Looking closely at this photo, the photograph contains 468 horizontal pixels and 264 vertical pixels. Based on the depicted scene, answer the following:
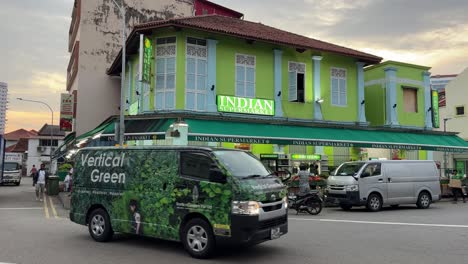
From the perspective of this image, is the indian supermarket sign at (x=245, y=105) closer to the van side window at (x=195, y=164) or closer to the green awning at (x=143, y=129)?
the green awning at (x=143, y=129)

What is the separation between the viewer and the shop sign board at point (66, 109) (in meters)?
30.1

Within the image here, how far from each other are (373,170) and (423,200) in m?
3.00

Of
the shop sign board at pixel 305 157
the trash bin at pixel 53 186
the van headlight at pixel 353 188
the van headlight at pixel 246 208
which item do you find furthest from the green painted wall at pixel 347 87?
the van headlight at pixel 246 208

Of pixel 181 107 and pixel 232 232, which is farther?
pixel 181 107

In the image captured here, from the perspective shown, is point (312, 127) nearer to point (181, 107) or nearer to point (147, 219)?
point (181, 107)

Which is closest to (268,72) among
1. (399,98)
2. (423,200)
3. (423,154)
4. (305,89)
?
(305,89)

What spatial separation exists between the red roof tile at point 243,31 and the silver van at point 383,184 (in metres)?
8.26

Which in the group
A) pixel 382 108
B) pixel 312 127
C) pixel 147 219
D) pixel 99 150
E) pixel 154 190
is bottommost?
pixel 147 219

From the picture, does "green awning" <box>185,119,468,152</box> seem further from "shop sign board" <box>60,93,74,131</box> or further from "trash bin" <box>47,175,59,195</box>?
"shop sign board" <box>60,93,74,131</box>

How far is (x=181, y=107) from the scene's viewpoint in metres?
19.8

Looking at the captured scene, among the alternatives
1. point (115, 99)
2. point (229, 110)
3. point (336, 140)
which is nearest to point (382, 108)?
point (336, 140)

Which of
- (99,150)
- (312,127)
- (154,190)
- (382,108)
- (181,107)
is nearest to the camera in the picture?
(154,190)

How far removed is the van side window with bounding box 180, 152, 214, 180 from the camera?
7.92 meters

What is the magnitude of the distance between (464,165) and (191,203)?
35.8 meters
